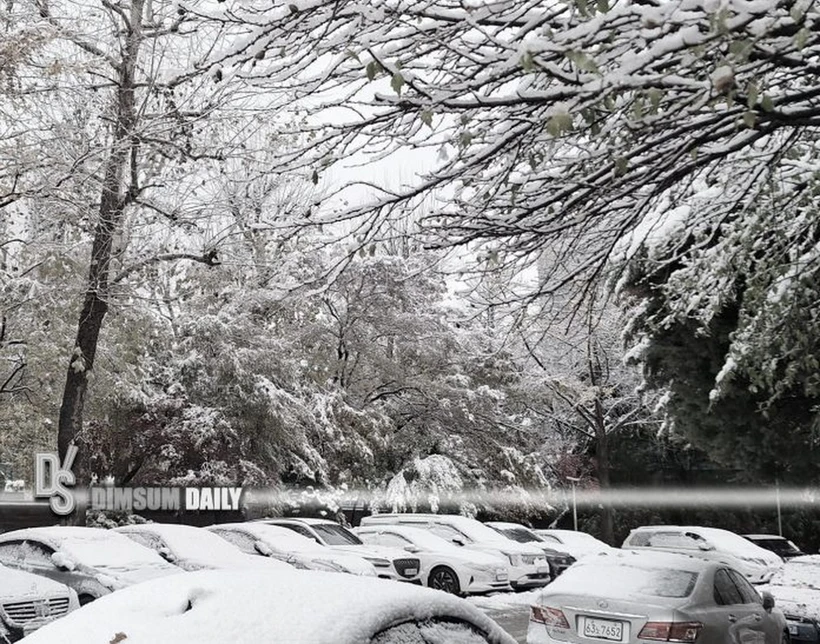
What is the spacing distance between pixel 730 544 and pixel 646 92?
18.9m

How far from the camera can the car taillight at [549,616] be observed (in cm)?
873

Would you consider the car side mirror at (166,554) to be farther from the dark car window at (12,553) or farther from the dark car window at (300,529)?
the dark car window at (300,529)

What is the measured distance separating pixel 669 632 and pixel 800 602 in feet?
12.9

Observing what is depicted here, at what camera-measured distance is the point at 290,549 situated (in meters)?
16.4

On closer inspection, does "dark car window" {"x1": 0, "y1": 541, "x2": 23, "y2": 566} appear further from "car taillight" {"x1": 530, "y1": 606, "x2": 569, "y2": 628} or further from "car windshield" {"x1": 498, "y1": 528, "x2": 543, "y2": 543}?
"car windshield" {"x1": 498, "y1": 528, "x2": 543, "y2": 543}

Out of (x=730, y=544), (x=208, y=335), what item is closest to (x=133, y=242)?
(x=208, y=335)

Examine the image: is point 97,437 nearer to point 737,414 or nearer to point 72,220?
point 72,220

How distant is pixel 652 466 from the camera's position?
3528cm

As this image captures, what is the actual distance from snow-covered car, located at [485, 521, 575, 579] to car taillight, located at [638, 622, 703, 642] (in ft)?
47.2

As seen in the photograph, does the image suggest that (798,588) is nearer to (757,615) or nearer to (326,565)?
(757,615)

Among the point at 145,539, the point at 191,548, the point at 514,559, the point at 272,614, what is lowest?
the point at 514,559

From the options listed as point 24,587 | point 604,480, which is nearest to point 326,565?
point 24,587

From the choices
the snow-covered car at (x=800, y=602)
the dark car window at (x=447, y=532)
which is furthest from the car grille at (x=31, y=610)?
the dark car window at (x=447, y=532)

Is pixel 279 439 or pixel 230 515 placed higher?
pixel 279 439
